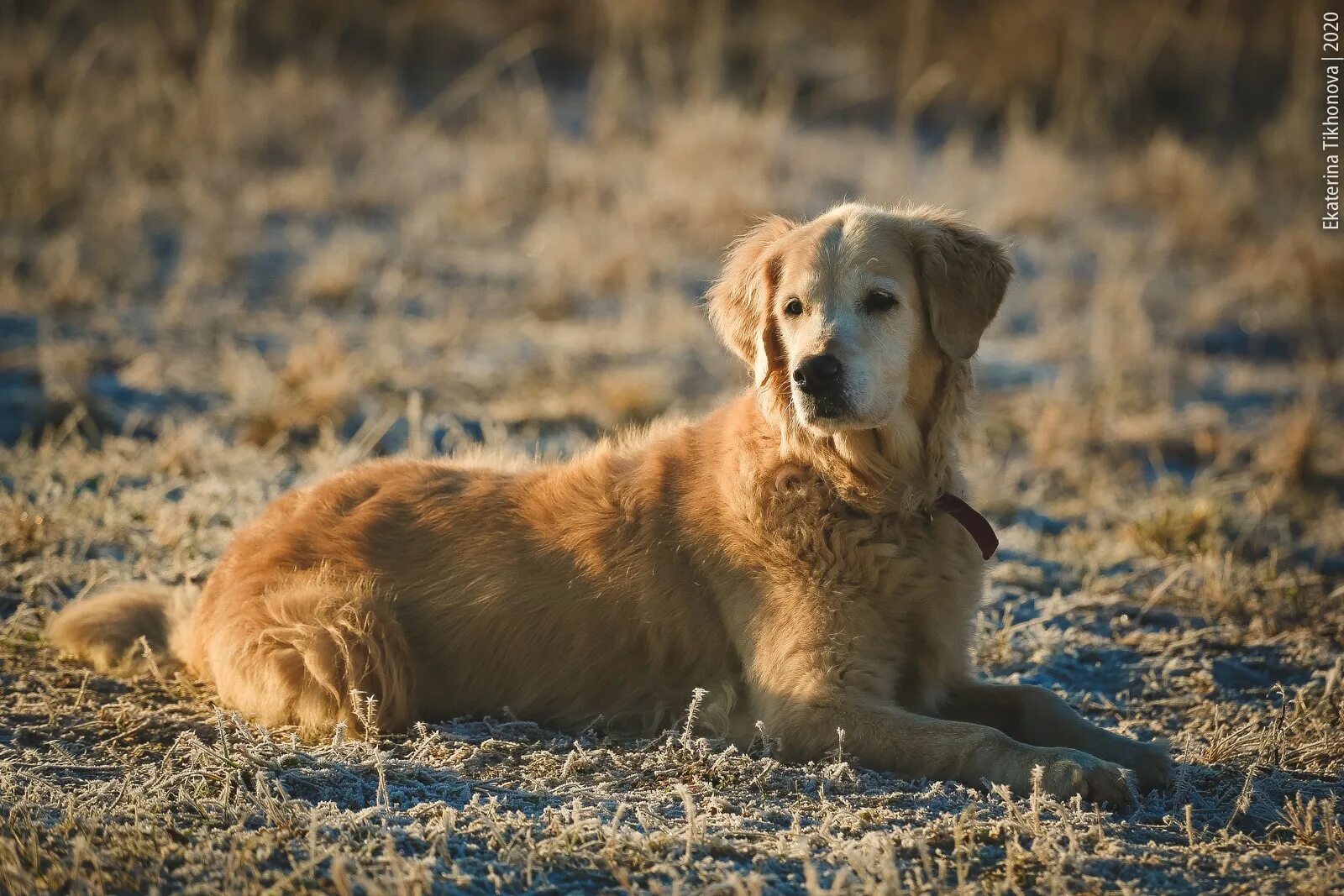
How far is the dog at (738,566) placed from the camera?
338 cm

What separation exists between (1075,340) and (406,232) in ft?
16.4

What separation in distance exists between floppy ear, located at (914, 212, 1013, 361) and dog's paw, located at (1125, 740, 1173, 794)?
46.9 inches

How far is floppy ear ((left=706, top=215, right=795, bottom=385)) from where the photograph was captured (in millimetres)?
3768

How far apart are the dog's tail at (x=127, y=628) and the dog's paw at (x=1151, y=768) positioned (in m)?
2.89

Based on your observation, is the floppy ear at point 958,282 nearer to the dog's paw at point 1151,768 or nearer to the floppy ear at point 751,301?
the floppy ear at point 751,301

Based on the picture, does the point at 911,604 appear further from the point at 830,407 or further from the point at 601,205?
the point at 601,205

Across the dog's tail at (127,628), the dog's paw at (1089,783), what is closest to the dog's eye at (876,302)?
the dog's paw at (1089,783)

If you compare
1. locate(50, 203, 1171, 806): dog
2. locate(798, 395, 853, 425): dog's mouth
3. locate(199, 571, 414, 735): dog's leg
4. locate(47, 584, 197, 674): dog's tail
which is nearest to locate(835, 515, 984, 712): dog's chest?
locate(50, 203, 1171, 806): dog

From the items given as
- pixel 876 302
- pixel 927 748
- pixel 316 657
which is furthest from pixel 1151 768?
pixel 316 657

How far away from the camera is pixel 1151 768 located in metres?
3.19

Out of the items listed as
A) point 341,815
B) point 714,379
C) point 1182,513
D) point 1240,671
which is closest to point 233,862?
point 341,815

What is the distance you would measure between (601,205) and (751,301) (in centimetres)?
667

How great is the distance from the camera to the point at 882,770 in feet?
10.5

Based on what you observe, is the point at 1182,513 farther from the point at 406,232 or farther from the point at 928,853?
the point at 406,232
